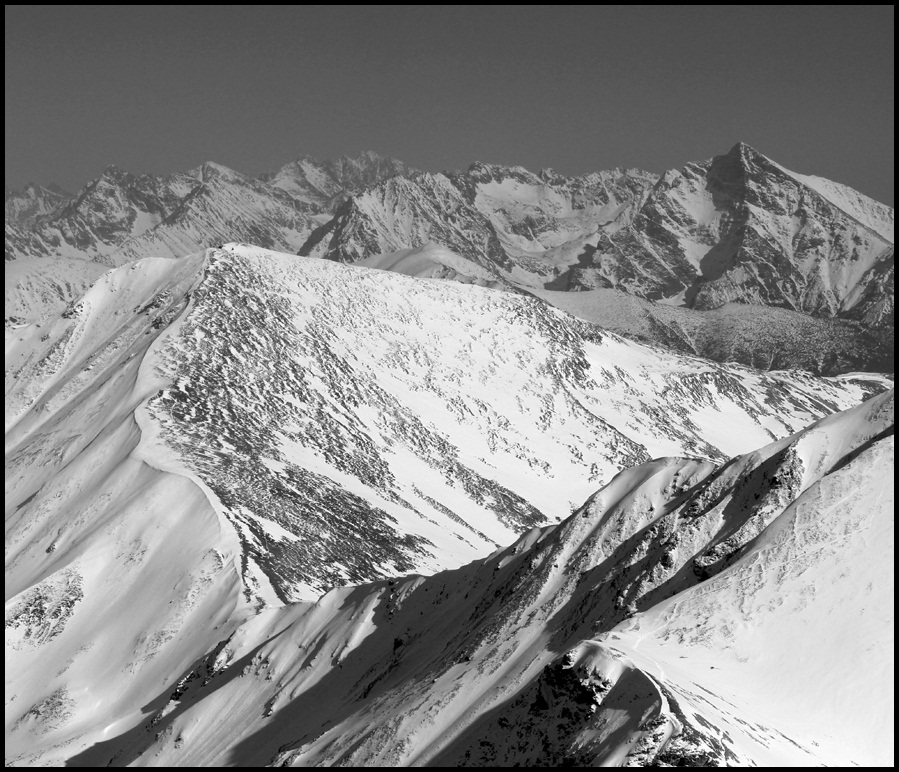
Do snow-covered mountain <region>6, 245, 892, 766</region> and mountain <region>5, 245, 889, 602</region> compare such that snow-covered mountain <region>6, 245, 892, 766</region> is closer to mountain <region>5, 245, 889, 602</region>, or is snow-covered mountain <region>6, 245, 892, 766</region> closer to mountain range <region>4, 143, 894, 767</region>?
mountain range <region>4, 143, 894, 767</region>

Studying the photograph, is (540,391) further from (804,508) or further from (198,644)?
(804,508)

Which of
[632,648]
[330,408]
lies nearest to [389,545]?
[330,408]

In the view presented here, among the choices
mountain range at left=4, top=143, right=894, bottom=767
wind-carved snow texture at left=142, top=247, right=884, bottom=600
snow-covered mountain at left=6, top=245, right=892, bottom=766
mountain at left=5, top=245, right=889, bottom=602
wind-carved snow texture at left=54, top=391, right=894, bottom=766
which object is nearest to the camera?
wind-carved snow texture at left=54, top=391, right=894, bottom=766

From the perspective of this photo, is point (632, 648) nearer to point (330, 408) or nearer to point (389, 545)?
point (389, 545)

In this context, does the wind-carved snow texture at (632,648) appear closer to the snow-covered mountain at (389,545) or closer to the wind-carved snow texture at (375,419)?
the snow-covered mountain at (389,545)

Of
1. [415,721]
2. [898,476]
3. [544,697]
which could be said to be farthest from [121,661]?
[898,476]

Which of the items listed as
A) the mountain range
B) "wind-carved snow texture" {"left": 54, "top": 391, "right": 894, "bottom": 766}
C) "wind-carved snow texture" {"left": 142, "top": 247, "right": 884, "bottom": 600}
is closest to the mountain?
"wind-carved snow texture" {"left": 142, "top": 247, "right": 884, "bottom": 600}

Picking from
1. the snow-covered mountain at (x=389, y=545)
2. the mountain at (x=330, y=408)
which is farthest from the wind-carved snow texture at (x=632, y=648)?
the mountain at (x=330, y=408)

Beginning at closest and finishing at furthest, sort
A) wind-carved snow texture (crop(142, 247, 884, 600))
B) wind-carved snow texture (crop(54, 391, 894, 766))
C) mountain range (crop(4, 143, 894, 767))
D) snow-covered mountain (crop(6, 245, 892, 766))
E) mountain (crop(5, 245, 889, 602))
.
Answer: wind-carved snow texture (crop(54, 391, 894, 766)) < mountain range (crop(4, 143, 894, 767)) < snow-covered mountain (crop(6, 245, 892, 766)) < wind-carved snow texture (crop(142, 247, 884, 600)) < mountain (crop(5, 245, 889, 602))
